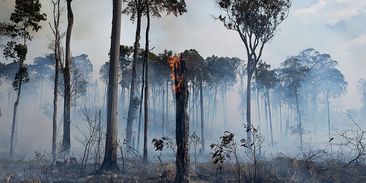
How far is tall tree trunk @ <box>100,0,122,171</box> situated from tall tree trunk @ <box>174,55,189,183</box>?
4220 millimetres

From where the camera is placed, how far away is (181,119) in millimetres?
11367

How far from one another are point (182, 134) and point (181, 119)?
452 mm

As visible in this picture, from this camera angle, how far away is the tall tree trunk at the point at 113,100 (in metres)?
14.6

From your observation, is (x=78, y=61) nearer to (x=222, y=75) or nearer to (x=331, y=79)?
(x=222, y=75)

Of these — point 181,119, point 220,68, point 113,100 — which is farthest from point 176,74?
point 220,68

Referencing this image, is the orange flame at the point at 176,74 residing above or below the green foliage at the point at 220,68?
below

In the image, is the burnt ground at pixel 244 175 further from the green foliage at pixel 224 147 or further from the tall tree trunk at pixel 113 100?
the tall tree trunk at pixel 113 100

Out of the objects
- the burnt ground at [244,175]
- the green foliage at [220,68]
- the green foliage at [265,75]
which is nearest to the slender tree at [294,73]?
the green foliage at [265,75]

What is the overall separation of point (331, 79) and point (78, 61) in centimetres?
5179

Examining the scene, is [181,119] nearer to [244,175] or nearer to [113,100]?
[244,175]

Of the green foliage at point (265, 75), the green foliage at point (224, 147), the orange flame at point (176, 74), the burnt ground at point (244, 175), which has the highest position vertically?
the green foliage at point (265, 75)

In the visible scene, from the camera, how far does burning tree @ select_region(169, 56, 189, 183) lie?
36.4 feet

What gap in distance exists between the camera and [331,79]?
69812 mm

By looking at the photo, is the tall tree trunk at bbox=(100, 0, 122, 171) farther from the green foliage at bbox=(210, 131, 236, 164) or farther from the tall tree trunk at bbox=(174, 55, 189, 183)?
the green foliage at bbox=(210, 131, 236, 164)
